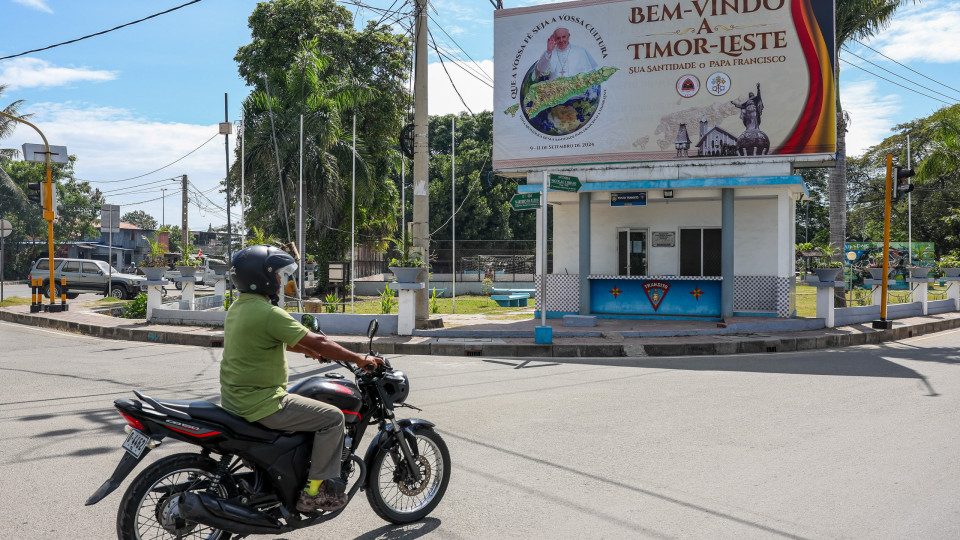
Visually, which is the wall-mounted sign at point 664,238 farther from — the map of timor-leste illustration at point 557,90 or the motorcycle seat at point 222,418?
the motorcycle seat at point 222,418

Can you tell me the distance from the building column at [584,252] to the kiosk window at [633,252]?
157cm

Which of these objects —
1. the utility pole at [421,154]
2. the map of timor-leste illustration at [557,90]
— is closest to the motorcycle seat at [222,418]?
the utility pole at [421,154]

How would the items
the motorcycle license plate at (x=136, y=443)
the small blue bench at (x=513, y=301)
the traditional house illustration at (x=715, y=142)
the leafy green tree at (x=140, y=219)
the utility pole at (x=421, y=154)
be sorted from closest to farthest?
the motorcycle license plate at (x=136, y=443), the utility pole at (x=421, y=154), the traditional house illustration at (x=715, y=142), the small blue bench at (x=513, y=301), the leafy green tree at (x=140, y=219)

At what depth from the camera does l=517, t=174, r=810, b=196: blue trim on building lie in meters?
14.9

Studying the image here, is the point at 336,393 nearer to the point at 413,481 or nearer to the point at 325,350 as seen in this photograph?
the point at 325,350

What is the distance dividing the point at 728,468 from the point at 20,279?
54.9 m

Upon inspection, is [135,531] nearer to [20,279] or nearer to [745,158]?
[745,158]

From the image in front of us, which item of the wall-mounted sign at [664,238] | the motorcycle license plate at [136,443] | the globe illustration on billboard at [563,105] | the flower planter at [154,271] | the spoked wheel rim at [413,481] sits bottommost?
the spoked wheel rim at [413,481]

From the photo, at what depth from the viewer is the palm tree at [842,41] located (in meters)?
19.2

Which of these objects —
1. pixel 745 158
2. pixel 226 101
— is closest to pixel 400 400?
pixel 745 158

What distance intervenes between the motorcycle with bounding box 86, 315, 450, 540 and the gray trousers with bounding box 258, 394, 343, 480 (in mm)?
62

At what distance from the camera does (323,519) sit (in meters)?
A: 3.63

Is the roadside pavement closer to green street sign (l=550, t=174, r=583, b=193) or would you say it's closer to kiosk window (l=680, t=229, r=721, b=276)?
kiosk window (l=680, t=229, r=721, b=276)

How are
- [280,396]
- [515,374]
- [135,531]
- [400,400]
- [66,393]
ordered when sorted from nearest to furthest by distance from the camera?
1. [135,531]
2. [280,396]
3. [400,400]
4. [66,393]
5. [515,374]
